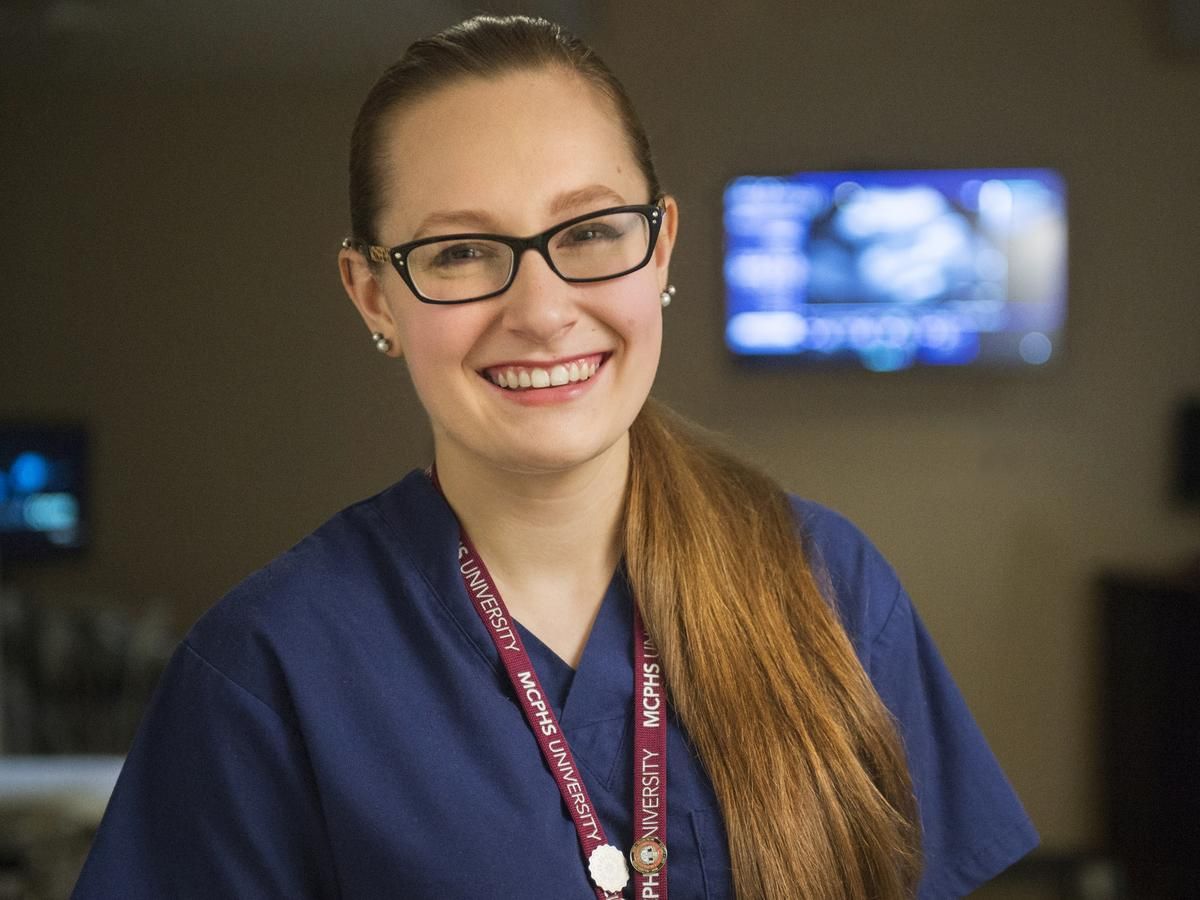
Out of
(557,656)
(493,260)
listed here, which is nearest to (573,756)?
(557,656)

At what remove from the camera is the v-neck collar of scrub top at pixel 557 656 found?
1222 millimetres

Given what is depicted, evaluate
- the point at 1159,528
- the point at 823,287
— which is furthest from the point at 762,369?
the point at 1159,528

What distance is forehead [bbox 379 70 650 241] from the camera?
3.71 feet

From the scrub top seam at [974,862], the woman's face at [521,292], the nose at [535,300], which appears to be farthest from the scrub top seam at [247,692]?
the scrub top seam at [974,862]

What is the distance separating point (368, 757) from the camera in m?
1.16

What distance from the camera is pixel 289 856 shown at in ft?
3.78

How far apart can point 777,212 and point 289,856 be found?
3.08 m

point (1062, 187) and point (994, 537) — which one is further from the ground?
point (1062, 187)

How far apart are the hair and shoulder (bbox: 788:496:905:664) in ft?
0.07

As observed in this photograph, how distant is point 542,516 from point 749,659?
0.24 metres

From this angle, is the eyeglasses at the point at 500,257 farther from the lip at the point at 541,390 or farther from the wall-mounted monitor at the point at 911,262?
the wall-mounted monitor at the point at 911,262

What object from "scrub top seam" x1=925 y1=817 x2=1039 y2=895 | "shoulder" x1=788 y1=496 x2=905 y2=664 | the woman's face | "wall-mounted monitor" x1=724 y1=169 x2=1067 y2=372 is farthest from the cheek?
"wall-mounted monitor" x1=724 y1=169 x2=1067 y2=372

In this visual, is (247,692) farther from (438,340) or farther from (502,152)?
(502,152)

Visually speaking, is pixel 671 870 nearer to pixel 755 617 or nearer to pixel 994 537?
pixel 755 617
